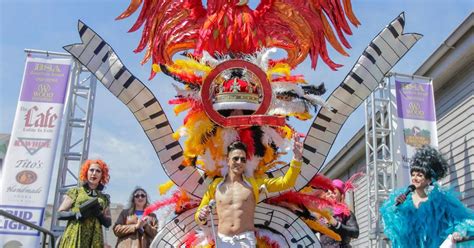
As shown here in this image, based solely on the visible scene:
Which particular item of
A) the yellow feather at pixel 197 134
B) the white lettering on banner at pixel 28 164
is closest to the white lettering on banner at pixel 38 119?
the white lettering on banner at pixel 28 164

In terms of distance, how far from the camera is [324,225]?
396cm

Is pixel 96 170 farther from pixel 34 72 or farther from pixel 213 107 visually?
pixel 34 72

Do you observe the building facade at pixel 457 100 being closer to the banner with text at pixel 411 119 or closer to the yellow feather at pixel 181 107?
the banner with text at pixel 411 119

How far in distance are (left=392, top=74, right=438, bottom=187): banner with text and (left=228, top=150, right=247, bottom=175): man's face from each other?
17.9 feet

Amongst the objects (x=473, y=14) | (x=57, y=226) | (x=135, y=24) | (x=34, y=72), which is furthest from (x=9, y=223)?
(x=473, y=14)

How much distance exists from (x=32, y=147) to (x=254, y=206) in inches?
199

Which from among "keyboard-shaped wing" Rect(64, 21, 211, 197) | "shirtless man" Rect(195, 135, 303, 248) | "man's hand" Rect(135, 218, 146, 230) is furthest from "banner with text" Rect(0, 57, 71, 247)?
"shirtless man" Rect(195, 135, 303, 248)

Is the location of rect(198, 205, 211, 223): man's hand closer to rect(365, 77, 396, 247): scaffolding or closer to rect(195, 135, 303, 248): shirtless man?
rect(195, 135, 303, 248): shirtless man

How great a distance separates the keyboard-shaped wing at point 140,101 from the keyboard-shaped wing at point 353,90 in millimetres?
616

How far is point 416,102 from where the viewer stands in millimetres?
8500

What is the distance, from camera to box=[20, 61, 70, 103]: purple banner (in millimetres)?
7738

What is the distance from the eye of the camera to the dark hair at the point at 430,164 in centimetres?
367

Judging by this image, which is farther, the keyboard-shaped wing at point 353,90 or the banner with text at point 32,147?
the banner with text at point 32,147

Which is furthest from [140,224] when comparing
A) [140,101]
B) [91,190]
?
[140,101]
